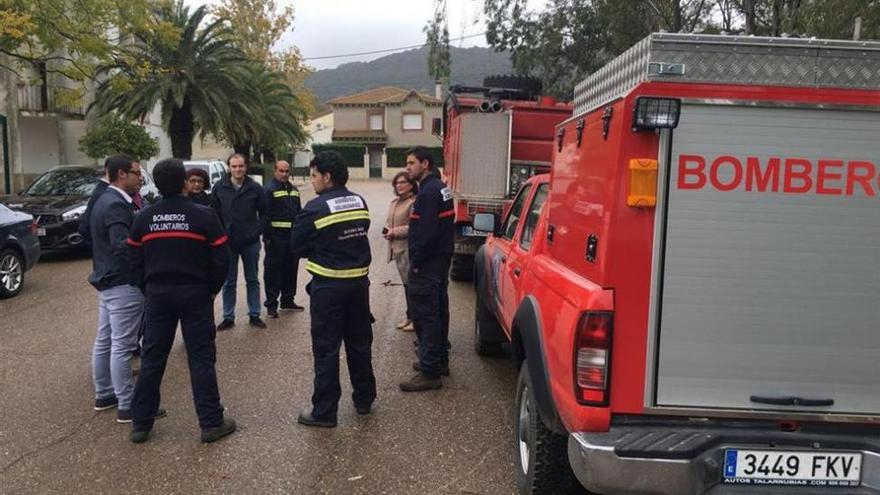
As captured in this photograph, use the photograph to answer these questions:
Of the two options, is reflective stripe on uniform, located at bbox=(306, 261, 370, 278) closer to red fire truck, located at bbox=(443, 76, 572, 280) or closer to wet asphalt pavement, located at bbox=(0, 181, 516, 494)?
wet asphalt pavement, located at bbox=(0, 181, 516, 494)

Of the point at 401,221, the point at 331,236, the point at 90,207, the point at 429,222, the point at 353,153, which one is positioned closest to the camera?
the point at 331,236

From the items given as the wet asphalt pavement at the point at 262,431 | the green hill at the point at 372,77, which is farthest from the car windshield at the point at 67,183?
the green hill at the point at 372,77

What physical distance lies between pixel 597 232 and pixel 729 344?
706 millimetres

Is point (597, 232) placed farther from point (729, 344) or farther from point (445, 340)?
point (445, 340)

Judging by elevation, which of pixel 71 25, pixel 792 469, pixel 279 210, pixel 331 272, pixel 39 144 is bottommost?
pixel 792 469

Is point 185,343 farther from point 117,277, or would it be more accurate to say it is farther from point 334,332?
point 334,332

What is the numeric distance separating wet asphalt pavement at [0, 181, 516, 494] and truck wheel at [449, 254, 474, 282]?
3105 millimetres

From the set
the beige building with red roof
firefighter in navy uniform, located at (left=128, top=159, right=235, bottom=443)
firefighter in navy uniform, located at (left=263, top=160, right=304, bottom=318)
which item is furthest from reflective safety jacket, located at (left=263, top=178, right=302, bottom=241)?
the beige building with red roof

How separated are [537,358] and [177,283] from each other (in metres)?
2.21

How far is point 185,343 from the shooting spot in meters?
4.23

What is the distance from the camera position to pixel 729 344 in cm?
283

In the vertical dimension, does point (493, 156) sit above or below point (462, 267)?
above

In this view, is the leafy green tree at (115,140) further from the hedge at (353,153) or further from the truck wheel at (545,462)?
the hedge at (353,153)

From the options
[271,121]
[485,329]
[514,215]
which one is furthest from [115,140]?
[514,215]
